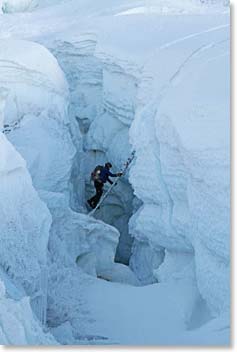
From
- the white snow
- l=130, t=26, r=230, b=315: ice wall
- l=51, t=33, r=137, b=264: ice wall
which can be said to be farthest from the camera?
the white snow

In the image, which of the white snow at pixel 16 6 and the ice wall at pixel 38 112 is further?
the white snow at pixel 16 6

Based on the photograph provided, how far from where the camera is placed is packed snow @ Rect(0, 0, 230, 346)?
2736 mm

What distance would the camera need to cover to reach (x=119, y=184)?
5.22 meters

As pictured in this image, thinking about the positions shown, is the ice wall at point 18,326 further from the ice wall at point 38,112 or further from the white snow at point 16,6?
the white snow at point 16,6

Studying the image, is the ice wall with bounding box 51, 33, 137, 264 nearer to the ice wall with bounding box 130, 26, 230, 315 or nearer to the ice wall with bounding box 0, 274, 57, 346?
the ice wall with bounding box 130, 26, 230, 315

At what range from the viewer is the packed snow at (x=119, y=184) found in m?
2.74

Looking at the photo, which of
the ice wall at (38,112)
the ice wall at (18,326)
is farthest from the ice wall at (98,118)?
the ice wall at (18,326)

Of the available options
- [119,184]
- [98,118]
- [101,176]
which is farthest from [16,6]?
[101,176]

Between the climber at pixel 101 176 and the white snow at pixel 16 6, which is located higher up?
the white snow at pixel 16 6

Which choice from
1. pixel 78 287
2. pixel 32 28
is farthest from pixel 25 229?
pixel 32 28

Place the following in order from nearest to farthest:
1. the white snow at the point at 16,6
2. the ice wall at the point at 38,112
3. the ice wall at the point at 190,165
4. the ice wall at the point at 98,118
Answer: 1. the ice wall at the point at 190,165
2. the ice wall at the point at 38,112
3. the ice wall at the point at 98,118
4. the white snow at the point at 16,6

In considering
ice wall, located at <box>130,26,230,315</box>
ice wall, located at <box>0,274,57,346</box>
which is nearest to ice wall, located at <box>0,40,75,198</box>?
ice wall, located at <box>130,26,230,315</box>

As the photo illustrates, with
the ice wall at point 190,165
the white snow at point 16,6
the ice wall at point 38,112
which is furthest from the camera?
the white snow at point 16,6

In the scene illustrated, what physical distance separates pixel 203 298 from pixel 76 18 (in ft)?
13.5
